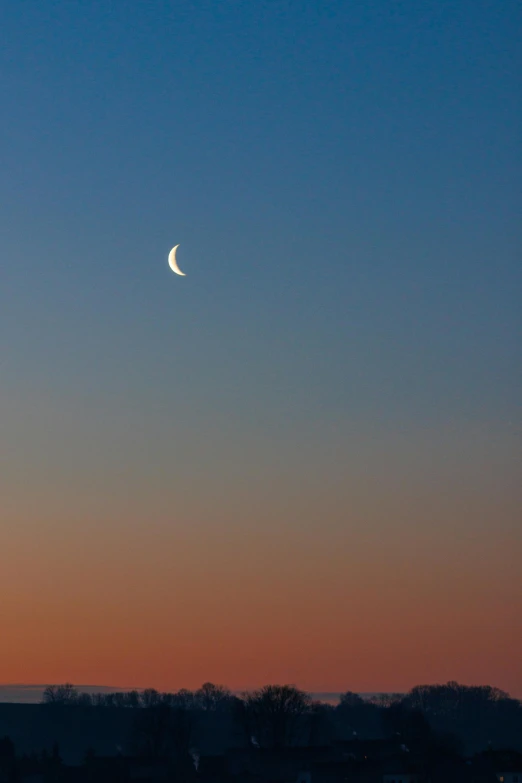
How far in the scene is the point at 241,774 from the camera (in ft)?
440

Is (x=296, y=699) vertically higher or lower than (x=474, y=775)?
higher

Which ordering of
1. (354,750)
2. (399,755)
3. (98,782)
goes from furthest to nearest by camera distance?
(354,750) < (399,755) < (98,782)

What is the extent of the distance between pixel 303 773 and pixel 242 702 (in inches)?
1884

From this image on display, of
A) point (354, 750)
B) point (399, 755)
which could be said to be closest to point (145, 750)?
point (354, 750)

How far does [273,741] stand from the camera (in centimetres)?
17138

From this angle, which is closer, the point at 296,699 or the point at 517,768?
the point at 517,768

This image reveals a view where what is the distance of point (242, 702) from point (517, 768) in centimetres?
4875

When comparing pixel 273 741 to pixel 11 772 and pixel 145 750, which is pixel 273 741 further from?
pixel 11 772

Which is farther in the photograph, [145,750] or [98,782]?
[145,750]

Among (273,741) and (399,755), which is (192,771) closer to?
(399,755)

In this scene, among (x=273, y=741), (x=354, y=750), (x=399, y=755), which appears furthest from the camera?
(x=273, y=741)

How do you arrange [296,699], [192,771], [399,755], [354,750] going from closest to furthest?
[192,771]
[399,755]
[354,750]
[296,699]

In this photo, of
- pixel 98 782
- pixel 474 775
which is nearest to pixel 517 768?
pixel 474 775

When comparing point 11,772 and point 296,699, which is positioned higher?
point 296,699
